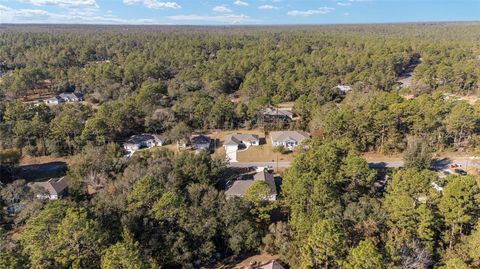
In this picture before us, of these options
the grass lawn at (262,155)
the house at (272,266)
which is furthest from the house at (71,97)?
the house at (272,266)

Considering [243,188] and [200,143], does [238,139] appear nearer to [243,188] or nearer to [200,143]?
[200,143]

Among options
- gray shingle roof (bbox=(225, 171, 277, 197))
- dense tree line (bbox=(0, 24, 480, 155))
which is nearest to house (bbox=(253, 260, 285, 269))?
gray shingle roof (bbox=(225, 171, 277, 197))

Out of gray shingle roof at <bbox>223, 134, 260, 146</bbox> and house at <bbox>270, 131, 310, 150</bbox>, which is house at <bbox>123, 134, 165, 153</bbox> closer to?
gray shingle roof at <bbox>223, 134, 260, 146</bbox>

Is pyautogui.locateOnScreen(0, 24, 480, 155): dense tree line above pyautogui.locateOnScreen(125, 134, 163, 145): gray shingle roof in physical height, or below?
above

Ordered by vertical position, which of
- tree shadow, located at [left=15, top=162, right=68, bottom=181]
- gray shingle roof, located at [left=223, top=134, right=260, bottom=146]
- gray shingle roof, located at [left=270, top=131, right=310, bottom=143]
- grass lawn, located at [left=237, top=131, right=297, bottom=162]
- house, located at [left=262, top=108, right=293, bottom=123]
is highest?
house, located at [left=262, top=108, right=293, bottom=123]

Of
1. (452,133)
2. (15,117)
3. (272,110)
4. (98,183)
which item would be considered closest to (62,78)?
(15,117)

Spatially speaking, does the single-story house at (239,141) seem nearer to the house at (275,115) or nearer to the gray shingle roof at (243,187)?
the house at (275,115)
